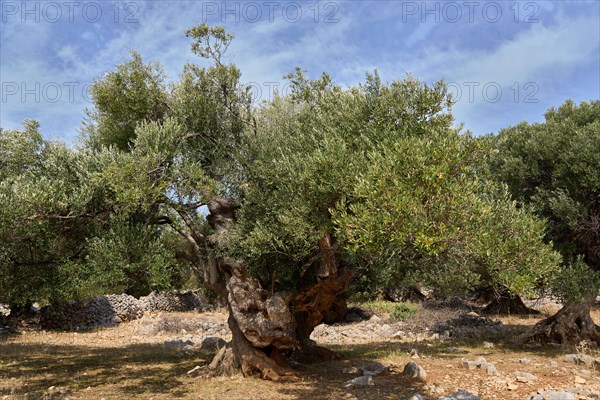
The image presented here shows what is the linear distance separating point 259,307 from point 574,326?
15.9m

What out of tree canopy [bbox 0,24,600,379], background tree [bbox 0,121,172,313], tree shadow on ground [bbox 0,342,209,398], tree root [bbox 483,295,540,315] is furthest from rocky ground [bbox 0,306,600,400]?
tree root [bbox 483,295,540,315]

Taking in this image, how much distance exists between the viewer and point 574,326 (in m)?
21.2

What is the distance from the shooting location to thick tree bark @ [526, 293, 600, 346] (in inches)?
827

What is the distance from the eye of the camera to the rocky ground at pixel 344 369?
41.5ft

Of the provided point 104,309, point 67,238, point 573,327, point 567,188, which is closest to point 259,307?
point 67,238

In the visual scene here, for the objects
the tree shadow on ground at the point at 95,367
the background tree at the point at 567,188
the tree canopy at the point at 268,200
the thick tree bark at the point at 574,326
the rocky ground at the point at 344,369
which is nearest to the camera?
the tree canopy at the point at 268,200

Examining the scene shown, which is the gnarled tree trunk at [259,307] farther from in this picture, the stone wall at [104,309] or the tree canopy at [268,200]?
the stone wall at [104,309]

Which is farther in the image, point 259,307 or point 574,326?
point 574,326

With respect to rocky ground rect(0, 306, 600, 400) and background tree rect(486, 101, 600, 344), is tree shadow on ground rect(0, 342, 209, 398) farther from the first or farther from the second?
background tree rect(486, 101, 600, 344)

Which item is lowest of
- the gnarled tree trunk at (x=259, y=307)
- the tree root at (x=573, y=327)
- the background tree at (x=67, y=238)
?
the tree root at (x=573, y=327)

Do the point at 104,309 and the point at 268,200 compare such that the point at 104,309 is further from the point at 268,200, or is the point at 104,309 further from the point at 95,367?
the point at 268,200

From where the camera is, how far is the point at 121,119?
1550 cm

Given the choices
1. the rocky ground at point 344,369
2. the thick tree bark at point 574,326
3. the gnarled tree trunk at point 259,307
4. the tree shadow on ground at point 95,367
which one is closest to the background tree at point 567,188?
the thick tree bark at point 574,326

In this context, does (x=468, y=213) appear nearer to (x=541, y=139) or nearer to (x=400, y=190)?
(x=400, y=190)
